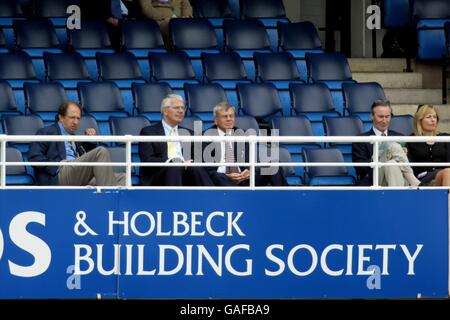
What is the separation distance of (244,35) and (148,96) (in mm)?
2029

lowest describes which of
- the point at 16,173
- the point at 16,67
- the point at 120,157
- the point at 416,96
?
the point at 16,173

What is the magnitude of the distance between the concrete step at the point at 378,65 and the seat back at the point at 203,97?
2933 mm

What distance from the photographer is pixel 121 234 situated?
962 centimetres

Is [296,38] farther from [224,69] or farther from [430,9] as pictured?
[430,9]

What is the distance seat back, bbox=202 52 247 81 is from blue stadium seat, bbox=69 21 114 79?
1219mm

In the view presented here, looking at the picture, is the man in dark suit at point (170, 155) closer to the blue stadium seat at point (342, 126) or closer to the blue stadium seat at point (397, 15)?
the blue stadium seat at point (342, 126)

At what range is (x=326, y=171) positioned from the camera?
13.1 m

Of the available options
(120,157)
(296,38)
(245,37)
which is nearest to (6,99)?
(120,157)

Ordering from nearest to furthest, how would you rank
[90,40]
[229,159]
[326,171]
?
[229,159] → [326,171] → [90,40]

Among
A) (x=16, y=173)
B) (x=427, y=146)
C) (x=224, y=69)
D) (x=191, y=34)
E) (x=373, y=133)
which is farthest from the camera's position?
(x=191, y=34)

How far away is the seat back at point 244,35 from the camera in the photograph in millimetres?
15805

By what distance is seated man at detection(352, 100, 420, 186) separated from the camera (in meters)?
10.2

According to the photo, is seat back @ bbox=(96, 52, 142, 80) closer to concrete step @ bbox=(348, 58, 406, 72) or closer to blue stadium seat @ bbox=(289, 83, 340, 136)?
blue stadium seat @ bbox=(289, 83, 340, 136)

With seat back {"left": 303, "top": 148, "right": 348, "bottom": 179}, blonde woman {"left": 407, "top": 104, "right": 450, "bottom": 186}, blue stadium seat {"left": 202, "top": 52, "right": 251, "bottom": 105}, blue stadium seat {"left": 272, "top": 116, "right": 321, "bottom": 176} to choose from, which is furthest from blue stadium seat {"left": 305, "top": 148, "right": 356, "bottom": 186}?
blue stadium seat {"left": 202, "top": 52, "right": 251, "bottom": 105}
